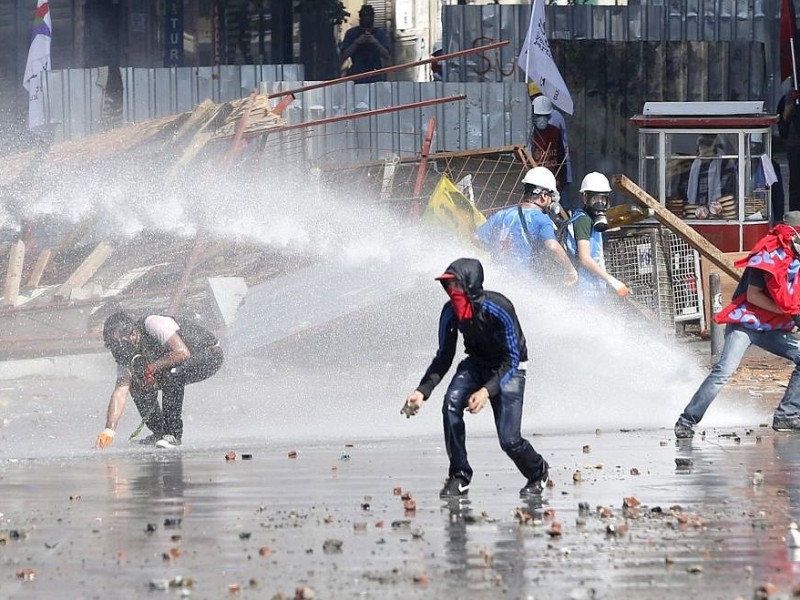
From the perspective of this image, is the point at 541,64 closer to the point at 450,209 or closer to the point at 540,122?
the point at 540,122

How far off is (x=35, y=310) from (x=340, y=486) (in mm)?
6774

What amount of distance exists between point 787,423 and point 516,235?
234cm

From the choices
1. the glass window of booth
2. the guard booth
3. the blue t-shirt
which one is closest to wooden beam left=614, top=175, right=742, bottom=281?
the guard booth

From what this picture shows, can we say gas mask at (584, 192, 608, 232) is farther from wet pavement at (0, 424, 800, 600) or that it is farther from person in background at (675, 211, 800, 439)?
wet pavement at (0, 424, 800, 600)

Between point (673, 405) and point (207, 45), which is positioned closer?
point (673, 405)

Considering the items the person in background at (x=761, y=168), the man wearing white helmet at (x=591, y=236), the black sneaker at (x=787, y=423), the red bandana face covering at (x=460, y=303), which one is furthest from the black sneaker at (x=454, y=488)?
the person in background at (x=761, y=168)

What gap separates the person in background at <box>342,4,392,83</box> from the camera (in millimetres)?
21453

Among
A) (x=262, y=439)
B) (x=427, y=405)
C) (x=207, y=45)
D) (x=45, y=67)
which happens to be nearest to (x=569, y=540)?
(x=262, y=439)

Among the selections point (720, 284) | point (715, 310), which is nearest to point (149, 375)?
point (715, 310)

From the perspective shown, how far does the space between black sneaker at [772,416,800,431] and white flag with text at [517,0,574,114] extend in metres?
7.46

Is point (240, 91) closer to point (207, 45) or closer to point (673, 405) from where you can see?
point (207, 45)

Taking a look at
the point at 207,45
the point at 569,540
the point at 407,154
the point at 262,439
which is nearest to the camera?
the point at 569,540

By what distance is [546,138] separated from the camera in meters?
18.7

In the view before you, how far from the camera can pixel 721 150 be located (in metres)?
18.5
